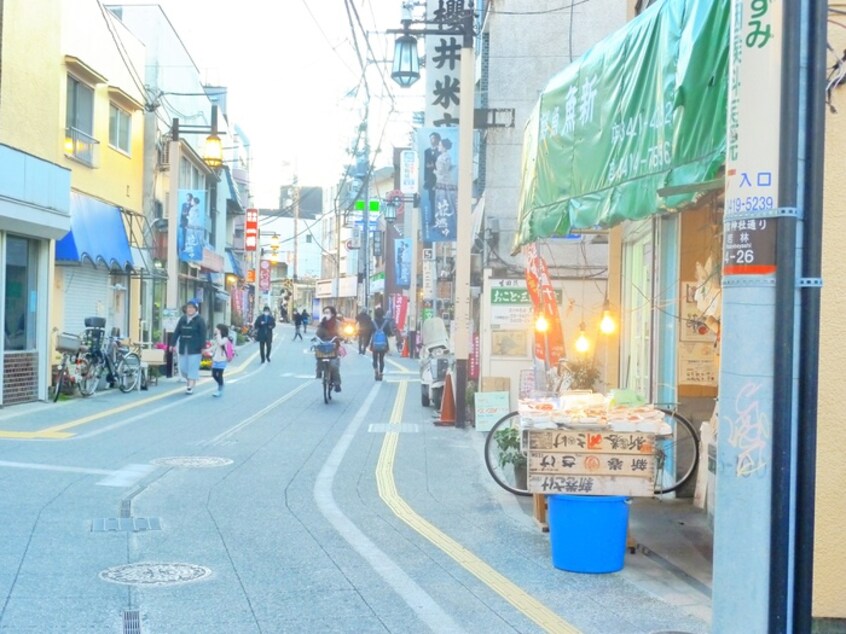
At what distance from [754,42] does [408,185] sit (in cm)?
3053

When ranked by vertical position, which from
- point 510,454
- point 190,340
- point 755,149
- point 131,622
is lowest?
point 131,622

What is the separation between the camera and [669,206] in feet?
20.8

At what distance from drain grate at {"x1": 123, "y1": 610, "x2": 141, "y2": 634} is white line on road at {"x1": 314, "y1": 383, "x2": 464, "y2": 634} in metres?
1.65

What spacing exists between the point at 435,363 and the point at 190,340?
5277 mm

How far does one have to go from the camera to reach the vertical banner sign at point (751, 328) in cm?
379

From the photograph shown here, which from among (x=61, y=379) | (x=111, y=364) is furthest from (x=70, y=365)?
(x=111, y=364)

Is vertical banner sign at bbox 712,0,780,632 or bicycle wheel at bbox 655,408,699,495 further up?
vertical banner sign at bbox 712,0,780,632

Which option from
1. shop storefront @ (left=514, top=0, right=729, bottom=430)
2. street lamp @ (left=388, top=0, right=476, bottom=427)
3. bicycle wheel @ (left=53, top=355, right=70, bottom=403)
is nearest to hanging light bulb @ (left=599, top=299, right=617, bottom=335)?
shop storefront @ (left=514, top=0, right=729, bottom=430)

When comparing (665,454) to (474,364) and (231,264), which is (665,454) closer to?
(474,364)

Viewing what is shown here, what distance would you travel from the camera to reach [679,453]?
945cm

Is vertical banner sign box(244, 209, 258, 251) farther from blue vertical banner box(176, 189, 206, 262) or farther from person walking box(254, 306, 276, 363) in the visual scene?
blue vertical banner box(176, 189, 206, 262)

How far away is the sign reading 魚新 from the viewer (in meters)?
6.95

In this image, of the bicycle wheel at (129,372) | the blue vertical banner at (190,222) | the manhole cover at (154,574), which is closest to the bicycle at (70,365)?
the bicycle wheel at (129,372)

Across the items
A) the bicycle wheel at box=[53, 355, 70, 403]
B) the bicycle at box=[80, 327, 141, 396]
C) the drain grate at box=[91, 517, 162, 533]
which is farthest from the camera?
the bicycle at box=[80, 327, 141, 396]
